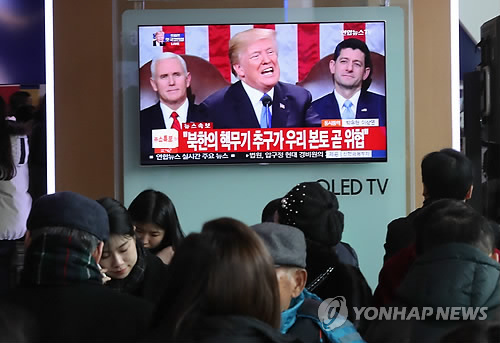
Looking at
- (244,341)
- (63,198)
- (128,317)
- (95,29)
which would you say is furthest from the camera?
(95,29)

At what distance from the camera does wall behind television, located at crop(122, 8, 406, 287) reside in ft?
16.8

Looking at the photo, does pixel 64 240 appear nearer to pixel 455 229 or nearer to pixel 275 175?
pixel 455 229

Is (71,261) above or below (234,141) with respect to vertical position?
below

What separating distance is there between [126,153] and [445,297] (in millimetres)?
3475

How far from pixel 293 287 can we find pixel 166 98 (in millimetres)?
3104

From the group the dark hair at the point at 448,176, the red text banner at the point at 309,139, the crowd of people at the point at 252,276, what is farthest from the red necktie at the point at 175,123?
the dark hair at the point at 448,176

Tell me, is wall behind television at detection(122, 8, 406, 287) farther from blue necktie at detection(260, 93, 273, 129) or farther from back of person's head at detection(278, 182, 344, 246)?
back of person's head at detection(278, 182, 344, 246)

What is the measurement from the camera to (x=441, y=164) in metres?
3.35

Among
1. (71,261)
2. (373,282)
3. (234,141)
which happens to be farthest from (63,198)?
(373,282)

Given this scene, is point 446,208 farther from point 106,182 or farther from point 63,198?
point 106,182

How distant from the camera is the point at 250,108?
16.7ft

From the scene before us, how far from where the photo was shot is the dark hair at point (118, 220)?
119 inches

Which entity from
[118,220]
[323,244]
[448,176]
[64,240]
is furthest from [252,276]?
[448,176]

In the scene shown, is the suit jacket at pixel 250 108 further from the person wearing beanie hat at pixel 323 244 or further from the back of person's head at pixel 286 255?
the back of person's head at pixel 286 255
